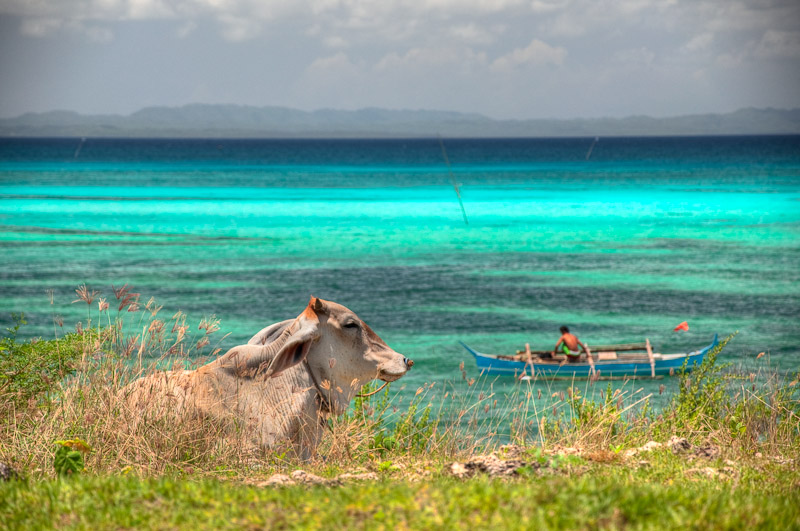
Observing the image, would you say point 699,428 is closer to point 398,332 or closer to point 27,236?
point 398,332

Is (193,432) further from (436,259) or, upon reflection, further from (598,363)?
(436,259)

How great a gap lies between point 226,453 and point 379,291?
2675 cm

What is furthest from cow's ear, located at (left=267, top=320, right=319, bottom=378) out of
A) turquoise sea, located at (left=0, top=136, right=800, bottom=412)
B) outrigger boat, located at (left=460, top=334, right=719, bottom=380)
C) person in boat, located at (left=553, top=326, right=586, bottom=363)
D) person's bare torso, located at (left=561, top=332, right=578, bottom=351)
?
person's bare torso, located at (left=561, top=332, right=578, bottom=351)

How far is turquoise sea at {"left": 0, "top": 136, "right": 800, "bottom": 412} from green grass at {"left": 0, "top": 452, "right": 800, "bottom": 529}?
25.6ft

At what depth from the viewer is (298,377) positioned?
6367 mm

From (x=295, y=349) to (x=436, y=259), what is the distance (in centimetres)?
3697

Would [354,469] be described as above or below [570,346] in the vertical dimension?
above

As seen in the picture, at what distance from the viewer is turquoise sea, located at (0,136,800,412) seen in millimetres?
27469

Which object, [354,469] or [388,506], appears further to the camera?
[354,469]

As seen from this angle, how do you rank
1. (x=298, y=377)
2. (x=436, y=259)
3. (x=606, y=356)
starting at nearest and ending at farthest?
(x=298, y=377) → (x=606, y=356) → (x=436, y=259)

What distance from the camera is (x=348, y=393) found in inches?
256

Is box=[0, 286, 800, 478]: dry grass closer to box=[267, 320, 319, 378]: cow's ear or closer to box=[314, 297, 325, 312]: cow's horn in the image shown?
box=[267, 320, 319, 378]: cow's ear

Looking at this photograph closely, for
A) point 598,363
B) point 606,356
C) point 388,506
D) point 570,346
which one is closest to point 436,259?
point 606,356

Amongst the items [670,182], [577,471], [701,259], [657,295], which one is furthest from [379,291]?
[670,182]
